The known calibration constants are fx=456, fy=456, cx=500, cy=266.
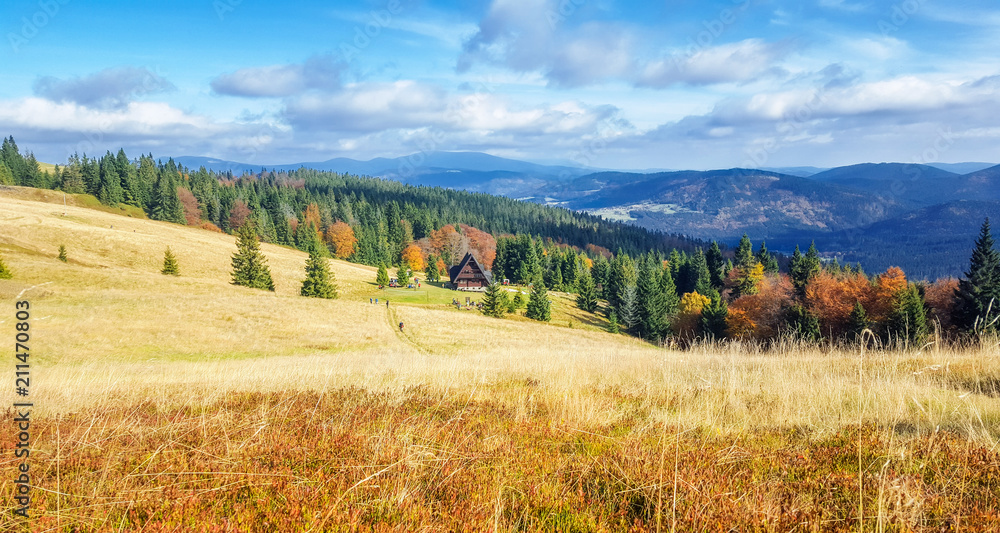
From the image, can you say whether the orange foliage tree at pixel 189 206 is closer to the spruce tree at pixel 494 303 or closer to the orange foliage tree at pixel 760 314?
the spruce tree at pixel 494 303

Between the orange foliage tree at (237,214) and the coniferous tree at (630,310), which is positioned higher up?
the orange foliage tree at (237,214)

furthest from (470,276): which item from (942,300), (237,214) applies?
(237,214)

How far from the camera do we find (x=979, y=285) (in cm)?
4544

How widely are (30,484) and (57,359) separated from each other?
30.0m

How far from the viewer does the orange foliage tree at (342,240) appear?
414 ft

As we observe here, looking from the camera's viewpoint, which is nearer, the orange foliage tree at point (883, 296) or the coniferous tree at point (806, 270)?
the orange foliage tree at point (883, 296)

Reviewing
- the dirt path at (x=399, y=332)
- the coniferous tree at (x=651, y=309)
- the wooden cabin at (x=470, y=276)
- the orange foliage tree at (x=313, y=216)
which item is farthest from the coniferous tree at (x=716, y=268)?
the orange foliage tree at (x=313, y=216)

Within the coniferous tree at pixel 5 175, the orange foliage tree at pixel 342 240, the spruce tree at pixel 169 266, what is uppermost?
the coniferous tree at pixel 5 175

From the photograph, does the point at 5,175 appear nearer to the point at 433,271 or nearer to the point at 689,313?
the point at 433,271

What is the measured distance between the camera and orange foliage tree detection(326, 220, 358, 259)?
414 feet

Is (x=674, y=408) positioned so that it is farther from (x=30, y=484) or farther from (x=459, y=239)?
(x=459, y=239)

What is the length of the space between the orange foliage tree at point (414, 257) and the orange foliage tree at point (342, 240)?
14810 millimetres

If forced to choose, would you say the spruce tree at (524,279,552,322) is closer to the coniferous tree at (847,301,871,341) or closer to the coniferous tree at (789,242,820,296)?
the coniferous tree at (847,301,871,341)

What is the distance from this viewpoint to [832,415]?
19.8ft
